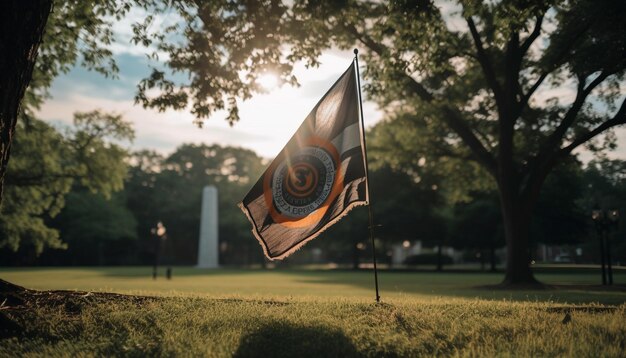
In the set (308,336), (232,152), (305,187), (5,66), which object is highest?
(232,152)

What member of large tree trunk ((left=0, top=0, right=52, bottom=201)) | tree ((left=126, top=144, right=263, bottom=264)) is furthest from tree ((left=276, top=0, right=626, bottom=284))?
tree ((left=126, top=144, right=263, bottom=264))

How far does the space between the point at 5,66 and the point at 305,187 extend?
488 cm

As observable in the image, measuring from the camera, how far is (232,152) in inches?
3787

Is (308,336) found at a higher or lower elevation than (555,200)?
lower

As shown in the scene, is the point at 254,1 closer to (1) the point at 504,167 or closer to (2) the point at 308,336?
(2) the point at 308,336

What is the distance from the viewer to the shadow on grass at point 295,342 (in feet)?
20.1

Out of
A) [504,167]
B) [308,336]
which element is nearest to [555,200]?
[504,167]

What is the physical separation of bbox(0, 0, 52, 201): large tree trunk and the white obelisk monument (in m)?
53.2

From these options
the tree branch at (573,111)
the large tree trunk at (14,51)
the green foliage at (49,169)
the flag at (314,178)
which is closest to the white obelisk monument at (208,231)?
the green foliage at (49,169)

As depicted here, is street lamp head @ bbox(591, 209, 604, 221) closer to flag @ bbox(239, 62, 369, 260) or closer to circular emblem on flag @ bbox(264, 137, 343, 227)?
flag @ bbox(239, 62, 369, 260)

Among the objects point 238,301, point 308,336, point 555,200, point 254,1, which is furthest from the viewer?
point 555,200

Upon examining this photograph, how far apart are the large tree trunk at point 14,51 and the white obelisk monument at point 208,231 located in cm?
5318

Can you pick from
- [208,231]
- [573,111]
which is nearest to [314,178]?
[573,111]

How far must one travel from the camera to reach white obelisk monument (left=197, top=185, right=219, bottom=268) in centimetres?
6031
